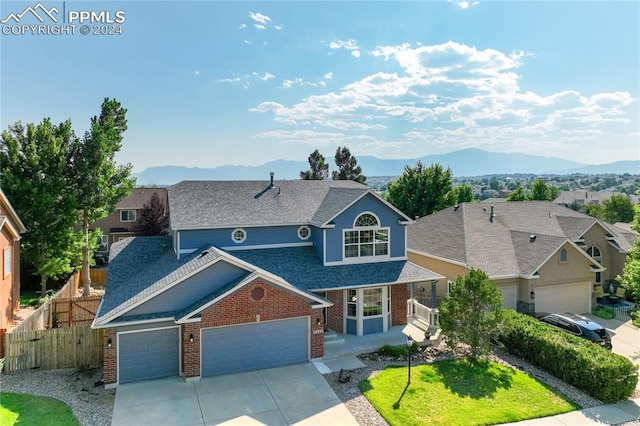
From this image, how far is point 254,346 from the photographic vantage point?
51.4ft

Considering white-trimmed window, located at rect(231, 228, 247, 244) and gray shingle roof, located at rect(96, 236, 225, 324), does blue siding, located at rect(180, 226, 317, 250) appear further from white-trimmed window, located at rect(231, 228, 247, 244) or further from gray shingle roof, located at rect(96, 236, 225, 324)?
gray shingle roof, located at rect(96, 236, 225, 324)

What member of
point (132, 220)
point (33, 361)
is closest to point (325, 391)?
point (33, 361)

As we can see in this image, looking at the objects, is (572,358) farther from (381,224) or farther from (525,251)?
(525,251)

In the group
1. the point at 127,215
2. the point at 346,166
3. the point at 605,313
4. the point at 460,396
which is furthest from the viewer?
the point at 346,166

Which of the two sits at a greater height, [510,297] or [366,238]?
[366,238]

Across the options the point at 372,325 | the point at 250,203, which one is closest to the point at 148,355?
the point at 250,203

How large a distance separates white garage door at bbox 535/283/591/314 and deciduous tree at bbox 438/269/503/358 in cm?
823

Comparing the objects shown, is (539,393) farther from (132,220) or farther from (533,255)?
(132,220)

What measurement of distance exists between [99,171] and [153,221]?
31.8ft

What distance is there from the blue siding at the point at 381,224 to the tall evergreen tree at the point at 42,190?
1726 centimetres

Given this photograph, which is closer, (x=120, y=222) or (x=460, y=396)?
(x=460, y=396)

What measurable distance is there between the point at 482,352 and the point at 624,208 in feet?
225

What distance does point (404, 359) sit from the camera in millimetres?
16891

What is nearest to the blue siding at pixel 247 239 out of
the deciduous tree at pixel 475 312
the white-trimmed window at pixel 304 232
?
the white-trimmed window at pixel 304 232
